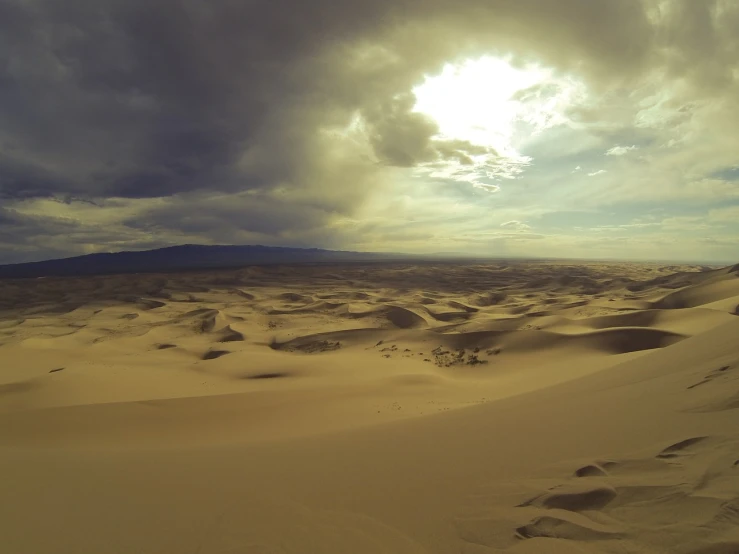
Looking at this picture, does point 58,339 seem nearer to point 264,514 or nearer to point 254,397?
point 254,397

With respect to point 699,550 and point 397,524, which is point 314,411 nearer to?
point 397,524

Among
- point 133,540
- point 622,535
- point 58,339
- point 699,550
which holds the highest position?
point 699,550

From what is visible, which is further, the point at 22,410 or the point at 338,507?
the point at 22,410

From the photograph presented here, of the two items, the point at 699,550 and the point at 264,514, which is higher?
the point at 699,550

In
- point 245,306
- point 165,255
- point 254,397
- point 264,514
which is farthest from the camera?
point 165,255

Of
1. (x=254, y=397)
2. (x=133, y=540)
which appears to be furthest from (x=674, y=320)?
(x=133, y=540)

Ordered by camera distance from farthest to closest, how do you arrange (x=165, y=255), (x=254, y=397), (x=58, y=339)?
(x=165, y=255), (x=58, y=339), (x=254, y=397)

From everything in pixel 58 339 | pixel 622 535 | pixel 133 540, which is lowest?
pixel 58 339

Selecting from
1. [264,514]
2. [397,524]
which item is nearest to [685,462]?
[397,524]

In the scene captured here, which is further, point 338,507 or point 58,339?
point 58,339
